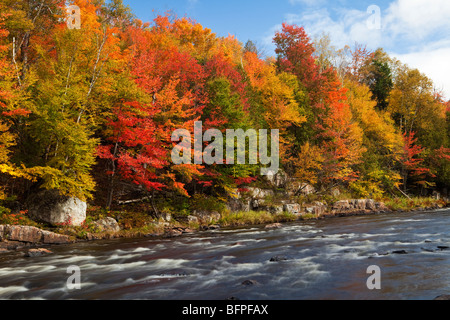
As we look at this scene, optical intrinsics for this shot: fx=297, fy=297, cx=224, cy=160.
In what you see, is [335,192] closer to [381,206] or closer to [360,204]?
[360,204]

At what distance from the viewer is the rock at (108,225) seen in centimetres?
1692

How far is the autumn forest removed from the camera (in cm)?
1667

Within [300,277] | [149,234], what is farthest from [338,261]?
[149,234]

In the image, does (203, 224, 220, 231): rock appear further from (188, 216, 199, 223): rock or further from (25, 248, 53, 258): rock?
(25, 248, 53, 258): rock

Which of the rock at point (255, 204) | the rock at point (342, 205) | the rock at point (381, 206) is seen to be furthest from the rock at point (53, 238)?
the rock at point (381, 206)

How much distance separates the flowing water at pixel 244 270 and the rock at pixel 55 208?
3.55m

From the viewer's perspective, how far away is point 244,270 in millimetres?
8391

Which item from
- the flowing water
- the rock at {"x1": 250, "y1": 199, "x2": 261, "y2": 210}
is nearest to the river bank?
the rock at {"x1": 250, "y1": 199, "x2": 261, "y2": 210}

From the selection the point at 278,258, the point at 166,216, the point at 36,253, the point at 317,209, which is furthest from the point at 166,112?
the point at 317,209

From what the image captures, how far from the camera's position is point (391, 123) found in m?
42.1

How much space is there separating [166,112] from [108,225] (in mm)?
7858

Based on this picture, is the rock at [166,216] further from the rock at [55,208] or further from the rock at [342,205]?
the rock at [342,205]

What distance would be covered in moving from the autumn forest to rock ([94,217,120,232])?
1.78 metres
